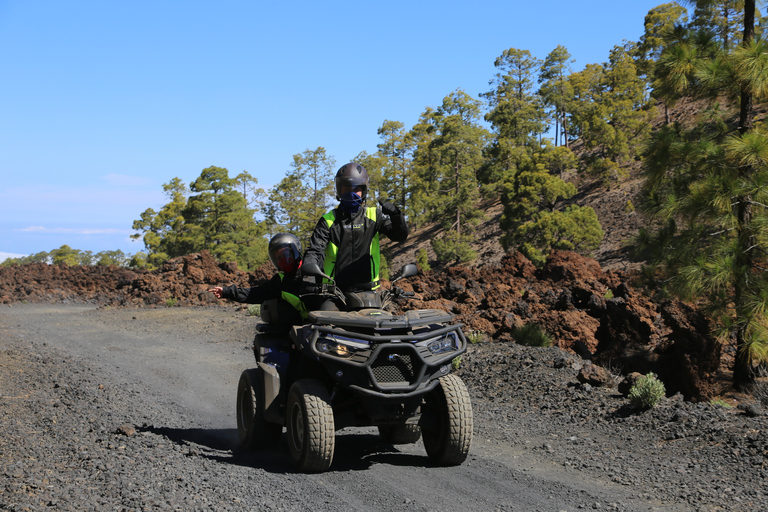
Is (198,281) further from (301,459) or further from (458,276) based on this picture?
(301,459)

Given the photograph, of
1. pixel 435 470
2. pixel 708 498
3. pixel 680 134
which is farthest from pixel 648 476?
pixel 680 134

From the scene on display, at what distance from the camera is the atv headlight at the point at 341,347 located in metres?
4.96

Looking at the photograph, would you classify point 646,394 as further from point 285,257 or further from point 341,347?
point 285,257

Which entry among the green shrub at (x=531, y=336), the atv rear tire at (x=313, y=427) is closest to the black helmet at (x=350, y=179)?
the atv rear tire at (x=313, y=427)

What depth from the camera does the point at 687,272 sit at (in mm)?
8539

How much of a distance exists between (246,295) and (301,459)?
176 cm

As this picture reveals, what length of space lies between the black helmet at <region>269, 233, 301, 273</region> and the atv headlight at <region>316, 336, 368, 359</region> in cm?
133

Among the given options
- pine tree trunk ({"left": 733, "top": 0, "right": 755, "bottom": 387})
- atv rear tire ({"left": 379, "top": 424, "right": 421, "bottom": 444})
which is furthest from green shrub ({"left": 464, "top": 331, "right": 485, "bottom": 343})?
atv rear tire ({"left": 379, "top": 424, "right": 421, "bottom": 444})

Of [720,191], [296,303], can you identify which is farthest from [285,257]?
[720,191]

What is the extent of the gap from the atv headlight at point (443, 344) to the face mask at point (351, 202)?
4.32 ft

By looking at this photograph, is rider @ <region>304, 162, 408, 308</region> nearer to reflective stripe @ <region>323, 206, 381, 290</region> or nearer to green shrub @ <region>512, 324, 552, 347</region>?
reflective stripe @ <region>323, 206, 381, 290</region>

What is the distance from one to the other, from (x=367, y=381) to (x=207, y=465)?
4.97 feet

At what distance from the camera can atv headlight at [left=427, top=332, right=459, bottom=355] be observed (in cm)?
513

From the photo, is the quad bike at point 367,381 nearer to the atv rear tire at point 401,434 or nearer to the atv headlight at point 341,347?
the atv headlight at point 341,347
